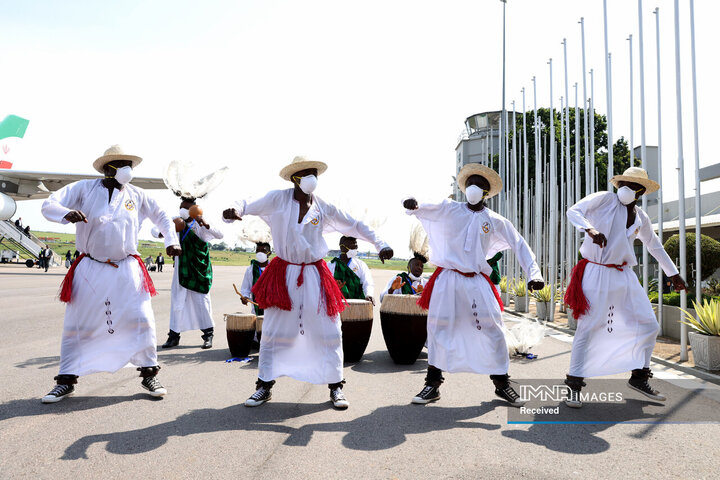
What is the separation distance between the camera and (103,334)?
4734mm

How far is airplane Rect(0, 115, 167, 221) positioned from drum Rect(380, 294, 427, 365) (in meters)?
29.3

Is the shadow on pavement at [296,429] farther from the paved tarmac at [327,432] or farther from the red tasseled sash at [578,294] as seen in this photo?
the red tasseled sash at [578,294]

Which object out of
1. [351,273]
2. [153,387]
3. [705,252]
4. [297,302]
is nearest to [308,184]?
[297,302]

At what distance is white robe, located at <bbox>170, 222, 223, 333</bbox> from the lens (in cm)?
773

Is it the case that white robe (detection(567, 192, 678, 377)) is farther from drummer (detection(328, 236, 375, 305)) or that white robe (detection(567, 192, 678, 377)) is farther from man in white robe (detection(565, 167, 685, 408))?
drummer (detection(328, 236, 375, 305))

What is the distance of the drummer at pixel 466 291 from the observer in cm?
485

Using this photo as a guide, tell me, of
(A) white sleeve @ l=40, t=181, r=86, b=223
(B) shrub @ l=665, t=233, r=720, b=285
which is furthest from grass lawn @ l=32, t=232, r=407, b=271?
(A) white sleeve @ l=40, t=181, r=86, b=223

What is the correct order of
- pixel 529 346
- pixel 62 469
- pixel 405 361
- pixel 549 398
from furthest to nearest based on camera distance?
pixel 529 346
pixel 405 361
pixel 549 398
pixel 62 469

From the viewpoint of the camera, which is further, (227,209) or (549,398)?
(549,398)

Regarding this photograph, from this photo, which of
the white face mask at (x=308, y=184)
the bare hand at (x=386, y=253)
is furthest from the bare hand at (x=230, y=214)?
the bare hand at (x=386, y=253)

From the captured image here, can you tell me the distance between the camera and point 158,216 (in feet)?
17.3

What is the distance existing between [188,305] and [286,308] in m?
3.67

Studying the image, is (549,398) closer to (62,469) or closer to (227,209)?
(227,209)

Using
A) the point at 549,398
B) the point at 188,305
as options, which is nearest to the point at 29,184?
the point at 188,305
